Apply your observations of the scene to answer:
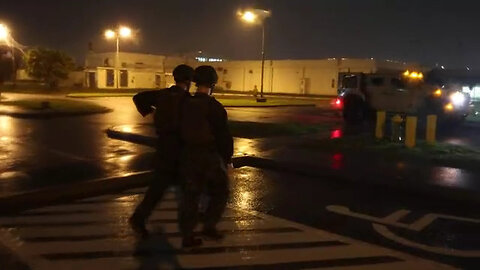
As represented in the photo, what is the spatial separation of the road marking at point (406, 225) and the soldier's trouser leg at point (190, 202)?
2.29 meters

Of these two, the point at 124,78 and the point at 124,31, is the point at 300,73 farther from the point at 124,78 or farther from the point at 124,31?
the point at 124,31

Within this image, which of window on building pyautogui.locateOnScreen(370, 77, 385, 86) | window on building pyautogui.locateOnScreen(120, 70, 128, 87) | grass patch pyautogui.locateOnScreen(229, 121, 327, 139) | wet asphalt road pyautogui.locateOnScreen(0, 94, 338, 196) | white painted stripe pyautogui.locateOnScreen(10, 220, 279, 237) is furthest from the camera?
window on building pyautogui.locateOnScreen(120, 70, 128, 87)

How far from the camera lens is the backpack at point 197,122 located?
5.28 m

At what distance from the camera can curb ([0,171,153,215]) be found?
767 centimetres

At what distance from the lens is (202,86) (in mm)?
5457

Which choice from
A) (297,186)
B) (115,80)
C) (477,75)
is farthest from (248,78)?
(297,186)

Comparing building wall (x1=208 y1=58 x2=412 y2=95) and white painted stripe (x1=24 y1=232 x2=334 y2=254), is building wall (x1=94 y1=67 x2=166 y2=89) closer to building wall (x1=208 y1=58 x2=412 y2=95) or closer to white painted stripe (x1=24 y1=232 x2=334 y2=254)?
building wall (x1=208 y1=58 x2=412 y2=95)

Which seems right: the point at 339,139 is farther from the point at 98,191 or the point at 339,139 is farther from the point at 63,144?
the point at 98,191

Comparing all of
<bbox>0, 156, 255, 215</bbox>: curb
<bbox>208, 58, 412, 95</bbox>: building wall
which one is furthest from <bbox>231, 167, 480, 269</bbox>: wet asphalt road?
<bbox>208, 58, 412, 95</bbox>: building wall

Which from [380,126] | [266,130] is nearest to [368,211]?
[380,126]

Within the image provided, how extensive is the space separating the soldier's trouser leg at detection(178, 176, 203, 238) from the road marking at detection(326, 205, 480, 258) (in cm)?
229

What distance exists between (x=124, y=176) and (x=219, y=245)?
3934 millimetres

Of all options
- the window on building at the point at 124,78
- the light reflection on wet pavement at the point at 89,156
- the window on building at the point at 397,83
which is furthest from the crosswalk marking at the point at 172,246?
the window on building at the point at 124,78

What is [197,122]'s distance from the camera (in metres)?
5.27
